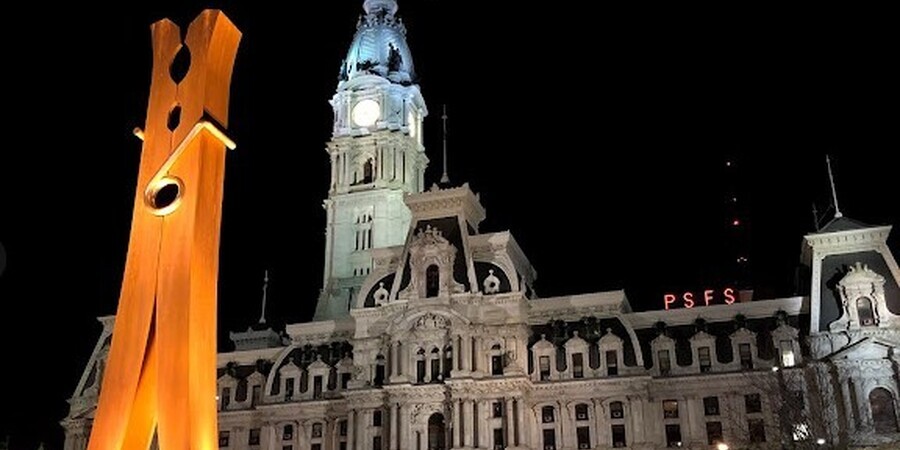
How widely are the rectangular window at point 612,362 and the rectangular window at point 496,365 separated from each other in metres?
6.90

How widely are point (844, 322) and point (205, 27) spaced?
Answer: 42309 mm

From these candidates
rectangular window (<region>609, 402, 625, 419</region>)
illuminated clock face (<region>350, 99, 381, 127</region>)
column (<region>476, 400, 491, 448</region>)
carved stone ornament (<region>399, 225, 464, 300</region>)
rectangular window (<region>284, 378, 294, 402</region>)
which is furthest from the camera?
illuminated clock face (<region>350, 99, 381, 127</region>)

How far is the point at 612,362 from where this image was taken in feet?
189

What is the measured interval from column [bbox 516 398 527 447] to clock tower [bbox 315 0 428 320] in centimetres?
2683

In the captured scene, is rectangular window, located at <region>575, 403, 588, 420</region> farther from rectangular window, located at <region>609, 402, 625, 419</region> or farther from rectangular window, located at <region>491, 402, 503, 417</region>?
rectangular window, located at <region>491, 402, 503, 417</region>

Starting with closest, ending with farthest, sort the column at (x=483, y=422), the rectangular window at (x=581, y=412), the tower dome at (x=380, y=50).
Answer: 1. the column at (x=483, y=422)
2. the rectangular window at (x=581, y=412)
3. the tower dome at (x=380, y=50)

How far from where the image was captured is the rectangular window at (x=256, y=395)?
65500 millimetres

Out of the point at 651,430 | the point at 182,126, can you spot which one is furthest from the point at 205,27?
the point at 651,430

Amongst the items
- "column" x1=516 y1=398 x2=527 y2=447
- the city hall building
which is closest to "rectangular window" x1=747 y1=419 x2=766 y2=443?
the city hall building

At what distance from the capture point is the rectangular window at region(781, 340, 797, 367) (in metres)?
54.9

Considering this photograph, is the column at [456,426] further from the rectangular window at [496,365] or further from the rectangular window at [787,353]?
the rectangular window at [787,353]

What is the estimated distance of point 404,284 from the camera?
201 feet

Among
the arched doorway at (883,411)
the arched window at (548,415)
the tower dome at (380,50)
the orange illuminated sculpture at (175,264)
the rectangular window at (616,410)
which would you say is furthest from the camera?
the tower dome at (380,50)

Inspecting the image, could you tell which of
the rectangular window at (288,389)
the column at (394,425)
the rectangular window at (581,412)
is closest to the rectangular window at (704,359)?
the rectangular window at (581,412)
